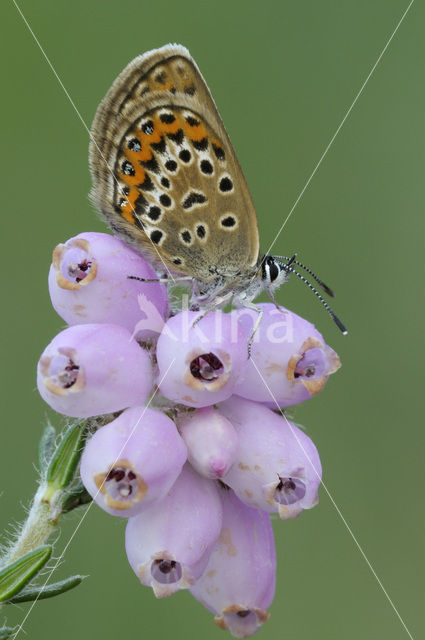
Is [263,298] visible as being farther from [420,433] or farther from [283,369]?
[283,369]

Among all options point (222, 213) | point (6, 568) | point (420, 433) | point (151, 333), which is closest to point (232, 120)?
point (420, 433)

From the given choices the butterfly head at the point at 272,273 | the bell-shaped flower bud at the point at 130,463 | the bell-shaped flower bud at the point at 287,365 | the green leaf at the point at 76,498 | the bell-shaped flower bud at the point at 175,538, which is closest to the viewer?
the bell-shaped flower bud at the point at 130,463

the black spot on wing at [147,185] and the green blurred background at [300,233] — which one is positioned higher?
the black spot on wing at [147,185]

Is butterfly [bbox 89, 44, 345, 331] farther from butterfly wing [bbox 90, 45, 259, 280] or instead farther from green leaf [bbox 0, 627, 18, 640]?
green leaf [bbox 0, 627, 18, 640]

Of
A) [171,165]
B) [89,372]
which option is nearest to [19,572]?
[89,372]

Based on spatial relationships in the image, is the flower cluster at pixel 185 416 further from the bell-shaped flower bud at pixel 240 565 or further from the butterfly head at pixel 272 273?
the butterfly head at pixel 272 273

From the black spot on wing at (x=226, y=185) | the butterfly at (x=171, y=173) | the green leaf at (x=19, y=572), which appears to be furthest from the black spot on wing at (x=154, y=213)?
the green leaf at (x=19, y=572)

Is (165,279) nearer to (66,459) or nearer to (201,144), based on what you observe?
(201,144)

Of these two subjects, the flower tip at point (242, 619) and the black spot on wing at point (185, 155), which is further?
the black spot on wing at point (185, 155)
